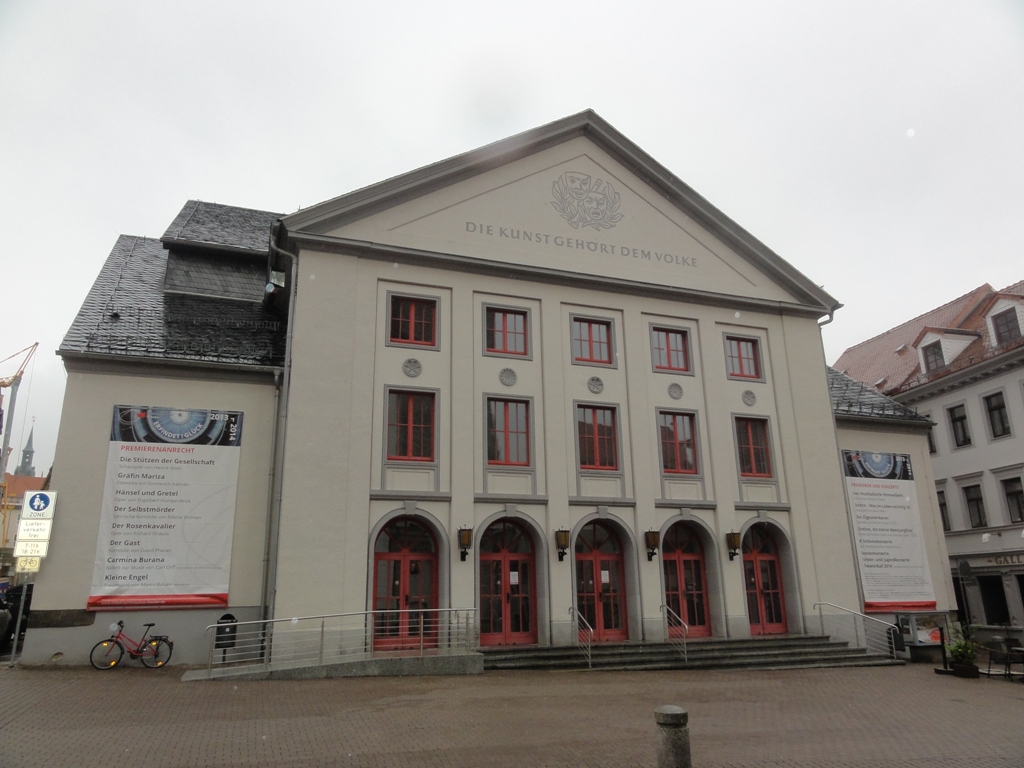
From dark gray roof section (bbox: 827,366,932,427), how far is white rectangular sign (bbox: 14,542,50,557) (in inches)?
835

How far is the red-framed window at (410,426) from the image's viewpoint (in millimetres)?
18734

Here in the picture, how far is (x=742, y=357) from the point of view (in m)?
23.5

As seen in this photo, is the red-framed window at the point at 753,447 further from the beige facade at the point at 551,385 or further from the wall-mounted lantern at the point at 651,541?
the wall-mounted lantern at the point at 651,541

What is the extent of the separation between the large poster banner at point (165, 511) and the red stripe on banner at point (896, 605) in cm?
1776

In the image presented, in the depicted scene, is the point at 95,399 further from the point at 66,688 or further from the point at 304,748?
the point at 304,748

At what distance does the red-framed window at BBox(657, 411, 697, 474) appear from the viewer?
21328 mm

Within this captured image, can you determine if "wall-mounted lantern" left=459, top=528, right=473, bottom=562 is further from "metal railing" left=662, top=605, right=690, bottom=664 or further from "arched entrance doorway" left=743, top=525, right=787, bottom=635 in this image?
"arched entrance doorway" left=743, top=525, right=787, bottom=635

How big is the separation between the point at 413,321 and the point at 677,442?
794 cm

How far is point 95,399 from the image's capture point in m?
17.5

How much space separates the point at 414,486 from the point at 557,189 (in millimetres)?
9585

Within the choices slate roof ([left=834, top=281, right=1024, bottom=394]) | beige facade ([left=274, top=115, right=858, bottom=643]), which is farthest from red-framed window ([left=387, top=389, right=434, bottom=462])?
slate roof ([left=834, top=281, right=1024, bottom=394])

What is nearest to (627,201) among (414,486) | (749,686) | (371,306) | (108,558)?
(371,306)

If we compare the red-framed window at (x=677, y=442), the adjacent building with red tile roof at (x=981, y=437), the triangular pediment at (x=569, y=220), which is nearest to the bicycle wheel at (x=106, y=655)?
the triangular pediment at (x=569, y=220)

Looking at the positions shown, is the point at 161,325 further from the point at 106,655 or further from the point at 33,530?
the point at 106,655
